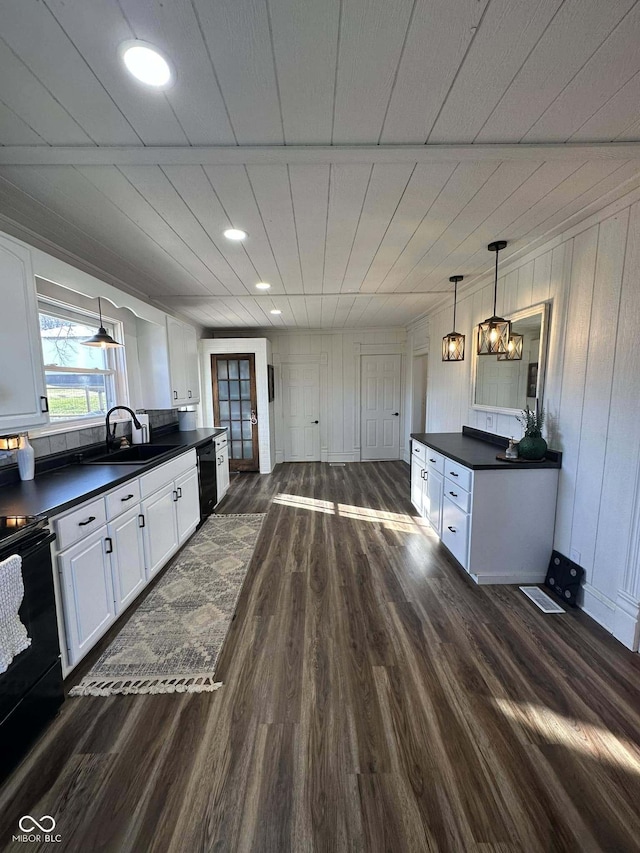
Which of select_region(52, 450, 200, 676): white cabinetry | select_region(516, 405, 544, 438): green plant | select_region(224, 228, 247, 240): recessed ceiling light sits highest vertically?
select_region(224, 228, 247, 240): recessed ceiling light

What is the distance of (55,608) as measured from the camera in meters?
1.54

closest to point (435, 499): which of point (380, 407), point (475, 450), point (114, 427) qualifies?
point (475, 450)

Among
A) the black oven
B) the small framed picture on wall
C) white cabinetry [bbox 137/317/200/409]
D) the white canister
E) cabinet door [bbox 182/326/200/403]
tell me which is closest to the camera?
the black oven

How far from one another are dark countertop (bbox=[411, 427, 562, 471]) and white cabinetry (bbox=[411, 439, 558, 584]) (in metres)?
0.04

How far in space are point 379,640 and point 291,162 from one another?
8.33 feet

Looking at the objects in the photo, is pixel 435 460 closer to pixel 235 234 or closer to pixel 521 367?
pixel 521 367

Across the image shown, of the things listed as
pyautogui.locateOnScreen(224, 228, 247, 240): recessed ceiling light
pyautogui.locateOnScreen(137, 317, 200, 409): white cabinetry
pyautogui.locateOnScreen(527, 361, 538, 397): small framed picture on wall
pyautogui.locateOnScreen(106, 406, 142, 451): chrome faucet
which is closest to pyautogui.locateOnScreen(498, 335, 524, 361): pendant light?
pyautogui.locateOnScreen(527, 361, 538, 397): small framed picture on wall

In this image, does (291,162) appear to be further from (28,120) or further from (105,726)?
(105,726)

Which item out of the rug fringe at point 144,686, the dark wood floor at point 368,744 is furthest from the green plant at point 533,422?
the rug fringe at point 144,686

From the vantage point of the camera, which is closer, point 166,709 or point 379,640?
point 166,709

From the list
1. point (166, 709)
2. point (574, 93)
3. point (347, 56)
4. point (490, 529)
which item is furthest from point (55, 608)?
point (574, 93)

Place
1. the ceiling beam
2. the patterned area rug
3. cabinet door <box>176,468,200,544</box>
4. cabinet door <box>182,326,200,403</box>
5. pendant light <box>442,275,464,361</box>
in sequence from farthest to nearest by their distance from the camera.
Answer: cabinet door <box>182,326,200,403</box> → pendant light <box>442,275,464,361</box> → cabinet door <box>176,468,200,544</box> → the patterned area rug → the ceiling beam

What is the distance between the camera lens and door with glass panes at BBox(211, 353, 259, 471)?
5738 millimetres

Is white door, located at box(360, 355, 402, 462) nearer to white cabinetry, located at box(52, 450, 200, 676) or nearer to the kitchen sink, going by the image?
the kitchen sink
